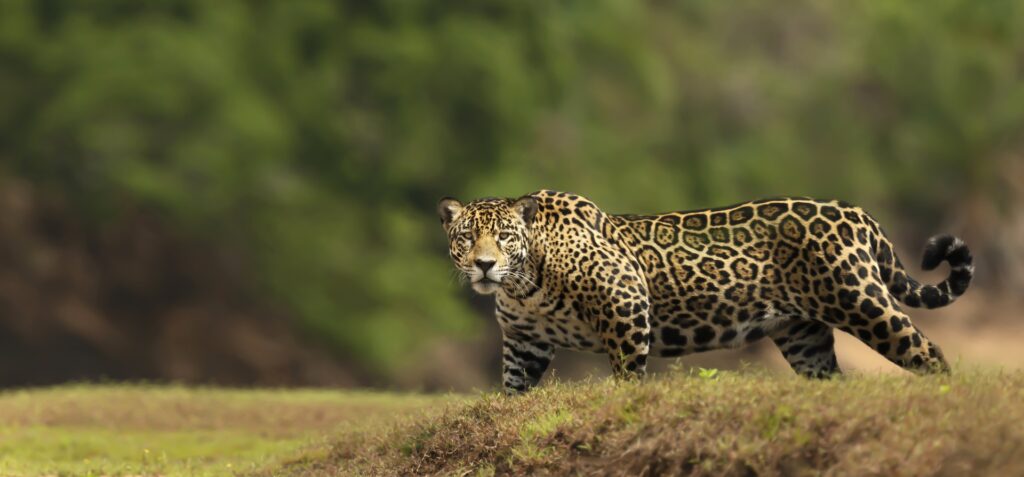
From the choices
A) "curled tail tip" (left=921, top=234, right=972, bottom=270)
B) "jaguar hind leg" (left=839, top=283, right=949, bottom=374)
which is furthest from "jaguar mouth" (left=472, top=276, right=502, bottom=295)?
"curled tail tip" (left=921, top=234, right=972, bottom=270)

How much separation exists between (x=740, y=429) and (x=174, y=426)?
9.24 m

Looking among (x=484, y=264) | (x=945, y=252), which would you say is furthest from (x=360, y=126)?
(x=945, y=252)

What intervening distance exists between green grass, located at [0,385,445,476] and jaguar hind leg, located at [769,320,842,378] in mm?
3200

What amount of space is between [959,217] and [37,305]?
21713 millimetres

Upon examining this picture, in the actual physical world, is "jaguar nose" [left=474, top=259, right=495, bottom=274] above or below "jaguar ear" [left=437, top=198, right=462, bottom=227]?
below

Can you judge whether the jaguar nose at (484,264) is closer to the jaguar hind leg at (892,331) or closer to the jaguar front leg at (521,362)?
the jaguar front leg at (521,362)

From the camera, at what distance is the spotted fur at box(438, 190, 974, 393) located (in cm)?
1041

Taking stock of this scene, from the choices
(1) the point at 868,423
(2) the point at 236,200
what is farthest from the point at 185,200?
(1) the point at 868,423

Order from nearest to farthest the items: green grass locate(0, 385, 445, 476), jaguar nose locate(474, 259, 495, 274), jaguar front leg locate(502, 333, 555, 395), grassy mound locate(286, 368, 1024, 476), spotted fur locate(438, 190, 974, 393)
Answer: grassy mound locate(286, 368, 1024, 476), jaguar nose locate(474, 259, 495, 274), spotted fur locate(438, 190, 974, 393), jaguar front leg locate(502, 333, 555, 395), green grass locate(0, 385, 445, 476)

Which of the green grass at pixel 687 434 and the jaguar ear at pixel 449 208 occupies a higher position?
the jaguar ear at pixel 449 208

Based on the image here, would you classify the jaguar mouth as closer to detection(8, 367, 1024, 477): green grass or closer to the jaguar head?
the jaguar head

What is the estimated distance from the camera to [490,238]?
10.4 meters

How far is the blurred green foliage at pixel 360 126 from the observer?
24.3 meters

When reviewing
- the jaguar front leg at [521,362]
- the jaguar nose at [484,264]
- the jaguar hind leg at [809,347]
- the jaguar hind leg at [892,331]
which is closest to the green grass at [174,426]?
the jaguar front leg at [521,362]
